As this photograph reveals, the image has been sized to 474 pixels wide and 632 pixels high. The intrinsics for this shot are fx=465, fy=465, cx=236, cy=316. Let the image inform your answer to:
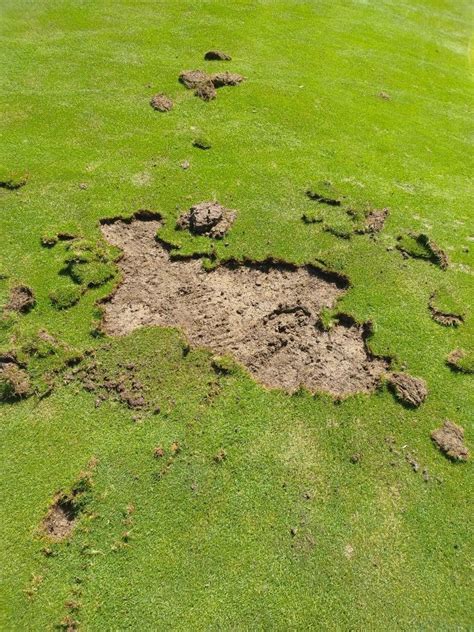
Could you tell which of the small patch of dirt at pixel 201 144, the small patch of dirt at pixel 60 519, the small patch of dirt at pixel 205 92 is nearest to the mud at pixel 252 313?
the small patch of dirt at pixel 60 519

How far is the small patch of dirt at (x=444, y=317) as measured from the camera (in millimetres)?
12078

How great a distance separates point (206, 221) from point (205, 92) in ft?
24.3

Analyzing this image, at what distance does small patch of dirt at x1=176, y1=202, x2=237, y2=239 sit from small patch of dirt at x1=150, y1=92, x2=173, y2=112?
5.71m

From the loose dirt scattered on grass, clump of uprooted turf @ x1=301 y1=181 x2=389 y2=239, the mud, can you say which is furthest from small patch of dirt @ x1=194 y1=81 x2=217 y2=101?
the mud

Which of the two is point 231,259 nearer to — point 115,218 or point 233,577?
point 115,218

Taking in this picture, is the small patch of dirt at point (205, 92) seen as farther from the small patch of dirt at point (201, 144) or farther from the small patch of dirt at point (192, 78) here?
the small patch of dirt at point (201, 144)

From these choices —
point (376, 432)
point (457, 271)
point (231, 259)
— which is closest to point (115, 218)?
point (231, 259)

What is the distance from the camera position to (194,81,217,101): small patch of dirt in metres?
17.5

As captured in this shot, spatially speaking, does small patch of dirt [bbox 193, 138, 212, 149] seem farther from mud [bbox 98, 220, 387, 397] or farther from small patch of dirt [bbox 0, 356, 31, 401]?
small patch of dirt [bbox 0, 356, 31, 401]

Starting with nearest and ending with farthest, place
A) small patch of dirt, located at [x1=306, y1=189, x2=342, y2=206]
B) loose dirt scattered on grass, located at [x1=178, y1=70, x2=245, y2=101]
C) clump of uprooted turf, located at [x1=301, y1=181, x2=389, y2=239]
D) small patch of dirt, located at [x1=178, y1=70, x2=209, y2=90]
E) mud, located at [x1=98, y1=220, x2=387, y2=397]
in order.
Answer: mud, located at [x1=98, y1=220, x2=387, y2=397] → clump of uprooted turf, located at [x1=301, y1=181, x2=389, y2=239] → small patch of dirt, located at [x1=306, y1=189, x2=342, y2=206] → loose dirt scattered on grass, located at [x1=178, y1=70, x2=245, y2=101] → small patch of dirt, located at [x1=178, y1=70, x2=209, y2=90]

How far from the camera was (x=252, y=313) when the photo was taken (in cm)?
1170

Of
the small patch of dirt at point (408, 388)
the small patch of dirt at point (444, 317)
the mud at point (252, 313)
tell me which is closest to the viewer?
the small patch of dirt at point (408, 388)

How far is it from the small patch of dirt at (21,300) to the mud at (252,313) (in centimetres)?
181

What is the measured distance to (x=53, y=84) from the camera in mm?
17391
